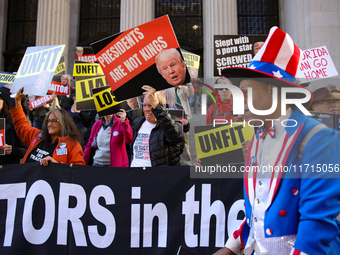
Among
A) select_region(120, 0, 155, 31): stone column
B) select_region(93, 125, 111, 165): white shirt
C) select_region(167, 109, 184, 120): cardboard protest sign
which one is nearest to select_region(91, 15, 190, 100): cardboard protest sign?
select_region(167, 109, 184, 120): cardboard protest sign

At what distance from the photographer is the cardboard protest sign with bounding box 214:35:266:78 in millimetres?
6820

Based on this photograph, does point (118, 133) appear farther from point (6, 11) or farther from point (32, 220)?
point (6, 11)

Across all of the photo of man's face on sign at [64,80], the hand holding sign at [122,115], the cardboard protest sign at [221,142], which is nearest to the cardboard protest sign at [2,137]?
the hand holding sign at [122,115]

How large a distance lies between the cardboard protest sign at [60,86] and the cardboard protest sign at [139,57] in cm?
432

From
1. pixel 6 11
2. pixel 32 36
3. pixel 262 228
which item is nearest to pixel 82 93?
pixel 262 228

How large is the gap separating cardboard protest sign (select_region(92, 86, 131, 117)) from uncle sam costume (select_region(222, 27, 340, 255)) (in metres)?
3.13

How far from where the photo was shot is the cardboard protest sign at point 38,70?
186 inches

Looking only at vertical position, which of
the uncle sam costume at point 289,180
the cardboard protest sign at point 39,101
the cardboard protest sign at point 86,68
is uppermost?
the cardboard protest sign at point 86,68

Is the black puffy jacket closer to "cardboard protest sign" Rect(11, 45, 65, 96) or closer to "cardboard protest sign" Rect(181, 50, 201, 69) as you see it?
"cardboard protest sign" Rect(11, 45, 65, 96)

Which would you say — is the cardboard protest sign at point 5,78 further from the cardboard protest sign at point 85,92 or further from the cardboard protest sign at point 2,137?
the cardboard protest sign at point 2,137

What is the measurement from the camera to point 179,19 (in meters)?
15.4

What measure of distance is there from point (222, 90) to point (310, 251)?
11.8 ft

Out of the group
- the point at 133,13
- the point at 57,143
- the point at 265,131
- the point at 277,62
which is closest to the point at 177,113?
the point at 57,143

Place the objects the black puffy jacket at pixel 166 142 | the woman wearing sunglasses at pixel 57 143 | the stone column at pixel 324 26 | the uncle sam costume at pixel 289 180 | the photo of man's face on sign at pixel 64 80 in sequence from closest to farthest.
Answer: the uncle sam costume at pixel 289 180
the black puffy jacket at pixel 166 142
the woman wearing sunglasses at pixel 57 143
the photo of man's face on sign at pixel 64 80
the stone column at pixel 324 26
